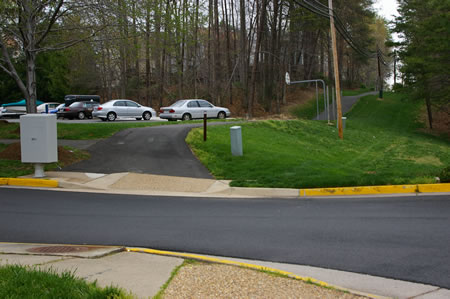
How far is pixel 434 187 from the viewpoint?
407 inches

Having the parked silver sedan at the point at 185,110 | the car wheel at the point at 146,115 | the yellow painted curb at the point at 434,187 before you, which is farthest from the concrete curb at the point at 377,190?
the car wheel at the point at 146,115

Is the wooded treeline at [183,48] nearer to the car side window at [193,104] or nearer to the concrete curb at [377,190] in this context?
the car side window at [193,104]

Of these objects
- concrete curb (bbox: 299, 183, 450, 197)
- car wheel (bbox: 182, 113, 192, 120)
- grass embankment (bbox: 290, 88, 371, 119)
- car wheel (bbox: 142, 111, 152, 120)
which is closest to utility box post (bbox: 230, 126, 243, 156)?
concrete curb (bbox: 299, 183, 450, 197)

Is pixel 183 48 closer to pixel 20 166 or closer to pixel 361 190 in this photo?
pixel 20 166

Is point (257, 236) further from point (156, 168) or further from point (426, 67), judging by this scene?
point (426, 67)

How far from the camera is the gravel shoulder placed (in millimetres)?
4387

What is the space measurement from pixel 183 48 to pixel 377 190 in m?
31.8

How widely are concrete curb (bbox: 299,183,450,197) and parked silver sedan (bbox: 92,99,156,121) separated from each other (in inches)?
843

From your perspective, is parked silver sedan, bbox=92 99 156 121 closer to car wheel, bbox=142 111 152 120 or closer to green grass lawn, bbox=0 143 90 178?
car wheel, bbox=142 111 152 120

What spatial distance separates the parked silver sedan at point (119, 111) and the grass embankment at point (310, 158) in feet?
32.7

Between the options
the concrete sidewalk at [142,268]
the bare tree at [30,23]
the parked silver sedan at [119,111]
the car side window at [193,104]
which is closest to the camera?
the concrete sidewalk at [142,268]

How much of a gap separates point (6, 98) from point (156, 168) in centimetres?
4732

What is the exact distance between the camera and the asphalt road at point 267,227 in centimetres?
583

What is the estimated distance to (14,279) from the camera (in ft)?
14.7
